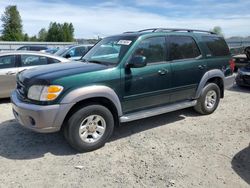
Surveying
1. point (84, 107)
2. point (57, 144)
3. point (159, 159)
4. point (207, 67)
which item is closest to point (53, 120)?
point (84, 107)

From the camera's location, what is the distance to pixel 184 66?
5129mm

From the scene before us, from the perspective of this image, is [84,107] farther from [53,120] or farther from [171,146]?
[171,146]

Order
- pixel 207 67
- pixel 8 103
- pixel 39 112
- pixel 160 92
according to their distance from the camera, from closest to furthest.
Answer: pixel 39 112
pixel 160 92
pixel 207 67
pixel 8 103

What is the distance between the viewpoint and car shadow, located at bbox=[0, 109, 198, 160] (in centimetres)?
405

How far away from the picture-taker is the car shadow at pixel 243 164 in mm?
3436

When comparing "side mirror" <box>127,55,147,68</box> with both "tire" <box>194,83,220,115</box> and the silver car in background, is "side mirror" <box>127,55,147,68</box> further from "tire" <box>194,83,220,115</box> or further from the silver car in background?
the silver car in background

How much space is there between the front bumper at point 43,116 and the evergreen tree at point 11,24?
226ft

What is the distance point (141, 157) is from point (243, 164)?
4.90 ft

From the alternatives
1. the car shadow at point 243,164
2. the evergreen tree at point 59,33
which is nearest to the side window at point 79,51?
the car shadow at point 243,164

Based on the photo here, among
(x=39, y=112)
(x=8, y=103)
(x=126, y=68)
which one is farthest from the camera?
(x=8, y=103)

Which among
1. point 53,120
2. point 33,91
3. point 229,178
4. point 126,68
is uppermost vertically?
point 126,68

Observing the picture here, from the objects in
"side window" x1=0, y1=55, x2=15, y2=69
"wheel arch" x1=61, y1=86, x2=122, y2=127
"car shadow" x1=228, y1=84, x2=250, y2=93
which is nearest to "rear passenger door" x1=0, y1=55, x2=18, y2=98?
"side window" x1=0, y1=55, x2=15, y2=69

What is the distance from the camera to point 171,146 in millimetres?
4289

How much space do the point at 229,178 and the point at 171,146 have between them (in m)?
1.13
